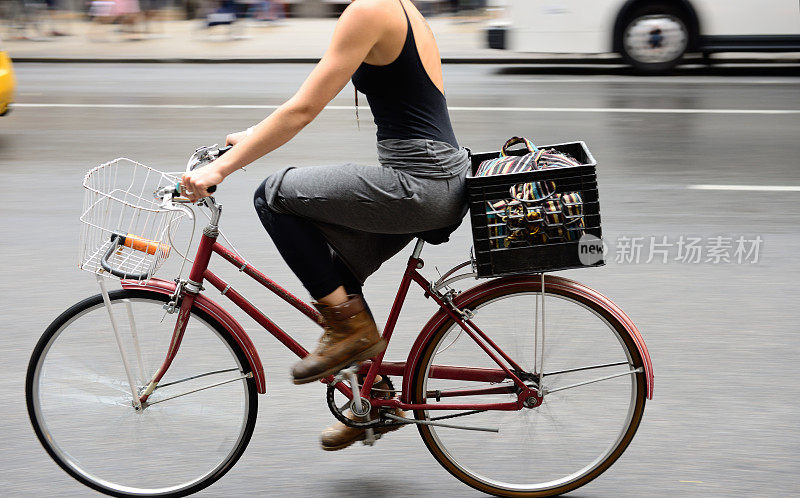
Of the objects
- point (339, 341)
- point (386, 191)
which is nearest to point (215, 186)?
point (386, 191)

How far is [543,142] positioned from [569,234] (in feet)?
19.2

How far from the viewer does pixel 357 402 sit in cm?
331

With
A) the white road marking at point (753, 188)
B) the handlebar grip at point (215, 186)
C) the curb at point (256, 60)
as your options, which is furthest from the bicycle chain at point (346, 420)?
the curb at point (256, 60)

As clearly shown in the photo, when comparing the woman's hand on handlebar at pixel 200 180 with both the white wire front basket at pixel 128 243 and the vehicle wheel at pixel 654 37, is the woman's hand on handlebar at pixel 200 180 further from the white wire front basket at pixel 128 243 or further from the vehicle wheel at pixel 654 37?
the vehicle wheel at pixel 654 37

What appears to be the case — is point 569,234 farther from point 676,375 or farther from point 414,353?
point 676,375

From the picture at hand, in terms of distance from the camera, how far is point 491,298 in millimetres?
3178

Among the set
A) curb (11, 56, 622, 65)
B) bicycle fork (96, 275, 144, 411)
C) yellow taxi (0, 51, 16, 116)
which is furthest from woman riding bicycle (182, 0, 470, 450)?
curb (11, 56, 622, 65)

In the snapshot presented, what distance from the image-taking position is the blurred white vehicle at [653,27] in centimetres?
1162

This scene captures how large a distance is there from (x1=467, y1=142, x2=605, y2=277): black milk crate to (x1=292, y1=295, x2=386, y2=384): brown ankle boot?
0.43 meters

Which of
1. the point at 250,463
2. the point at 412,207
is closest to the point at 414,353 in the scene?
the point at 412,207

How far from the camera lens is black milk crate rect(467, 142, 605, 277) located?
2.91m

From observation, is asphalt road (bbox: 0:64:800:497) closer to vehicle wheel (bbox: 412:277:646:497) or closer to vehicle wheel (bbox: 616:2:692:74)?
vehicle wheel (bbox: 412:277:646:497)

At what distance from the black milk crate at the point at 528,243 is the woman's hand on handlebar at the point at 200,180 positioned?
766mm

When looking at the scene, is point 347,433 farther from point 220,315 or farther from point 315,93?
point 315,93
